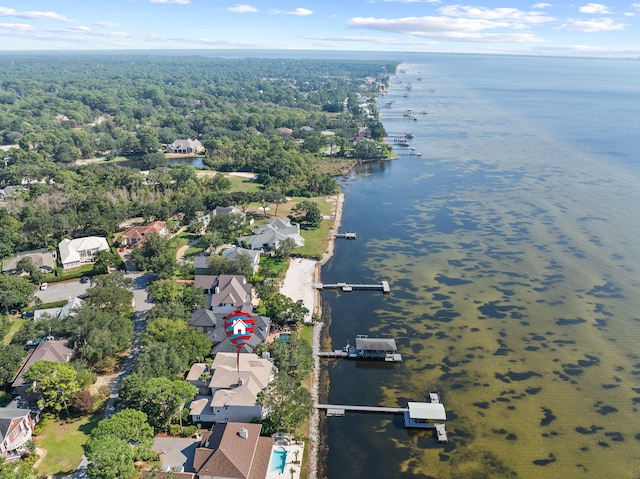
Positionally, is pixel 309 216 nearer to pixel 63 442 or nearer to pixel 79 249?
pixel 79 249

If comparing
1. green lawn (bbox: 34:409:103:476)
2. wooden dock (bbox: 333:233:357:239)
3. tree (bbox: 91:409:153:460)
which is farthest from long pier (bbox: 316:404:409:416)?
wooden dock (bbox: 333:233:357:239)

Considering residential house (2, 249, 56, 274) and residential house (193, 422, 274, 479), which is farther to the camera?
residential house (2, 249, 56, 274)

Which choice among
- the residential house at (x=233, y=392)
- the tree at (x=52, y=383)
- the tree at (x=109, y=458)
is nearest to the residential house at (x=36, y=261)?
the tree at (x=52, y=383)

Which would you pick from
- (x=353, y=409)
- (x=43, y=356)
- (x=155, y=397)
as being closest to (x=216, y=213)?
(x=43, y=356)

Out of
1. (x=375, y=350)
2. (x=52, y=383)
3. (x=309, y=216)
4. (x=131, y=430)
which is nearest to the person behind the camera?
(x=131, y=430)

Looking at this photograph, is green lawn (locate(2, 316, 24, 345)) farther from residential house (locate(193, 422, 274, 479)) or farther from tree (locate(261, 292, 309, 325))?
residential house (locate(193, 422, 274, 479))

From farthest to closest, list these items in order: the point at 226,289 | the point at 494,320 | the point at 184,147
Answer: the point at 184,147, the point at 226,289, the point at 494,320

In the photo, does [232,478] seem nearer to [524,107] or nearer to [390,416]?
[390,416]
